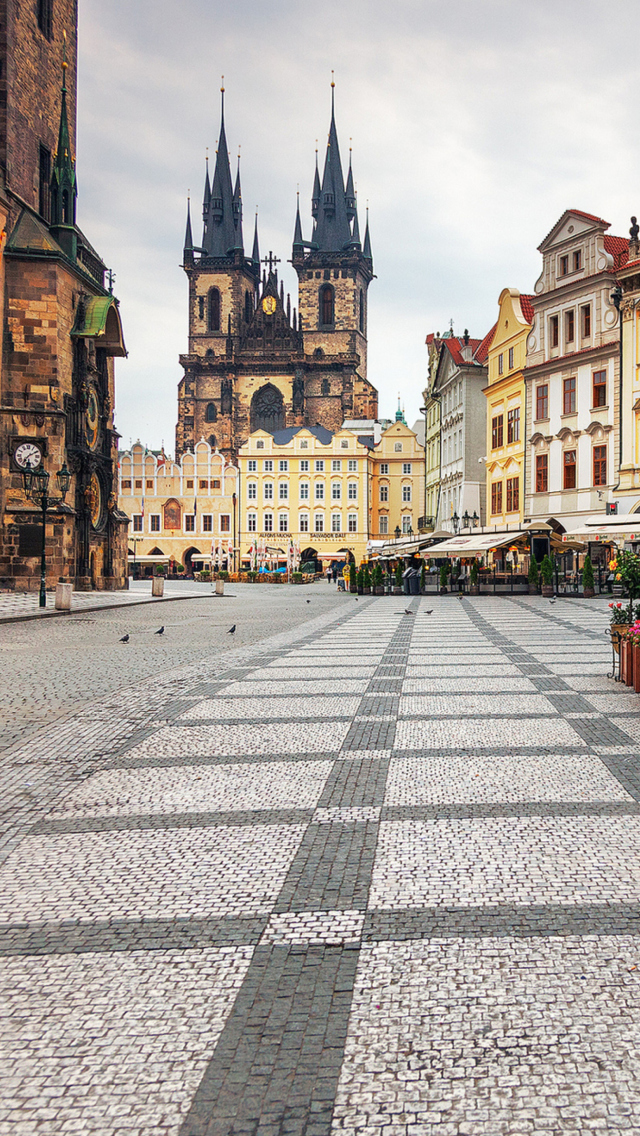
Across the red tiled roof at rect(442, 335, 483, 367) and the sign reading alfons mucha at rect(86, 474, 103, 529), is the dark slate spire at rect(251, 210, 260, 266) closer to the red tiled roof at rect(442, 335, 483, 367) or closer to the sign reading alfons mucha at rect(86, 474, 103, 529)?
the red tiled roof at rect(442, 335, 483, 367)

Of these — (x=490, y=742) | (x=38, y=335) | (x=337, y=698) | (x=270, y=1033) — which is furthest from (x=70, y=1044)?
(x=38, y=335)

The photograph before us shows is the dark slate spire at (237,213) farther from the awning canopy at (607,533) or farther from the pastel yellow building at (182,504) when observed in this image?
the awning canopy at (607,533)

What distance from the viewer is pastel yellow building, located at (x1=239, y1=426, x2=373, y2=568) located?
8719 centimetres

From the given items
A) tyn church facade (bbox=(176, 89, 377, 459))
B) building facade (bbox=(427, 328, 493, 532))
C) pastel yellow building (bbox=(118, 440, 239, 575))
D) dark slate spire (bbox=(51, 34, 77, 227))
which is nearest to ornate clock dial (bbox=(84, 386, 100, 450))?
dark slate spire (bbox=(51, 34, 77, 227))

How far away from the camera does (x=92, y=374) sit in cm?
3528

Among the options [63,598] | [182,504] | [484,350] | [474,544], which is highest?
[484,350]

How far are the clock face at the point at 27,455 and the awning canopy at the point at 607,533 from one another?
18.3 metres

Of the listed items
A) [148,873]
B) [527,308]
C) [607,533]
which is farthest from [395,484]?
[148,873]

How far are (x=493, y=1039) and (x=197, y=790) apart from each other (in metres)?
2.98

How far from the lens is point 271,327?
106 meters

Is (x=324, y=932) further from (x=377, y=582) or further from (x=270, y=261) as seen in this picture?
(x=270, y=261)

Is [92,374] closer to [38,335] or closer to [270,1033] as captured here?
[38,335]

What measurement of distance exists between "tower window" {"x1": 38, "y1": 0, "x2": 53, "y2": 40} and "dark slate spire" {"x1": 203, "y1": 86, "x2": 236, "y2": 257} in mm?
74809

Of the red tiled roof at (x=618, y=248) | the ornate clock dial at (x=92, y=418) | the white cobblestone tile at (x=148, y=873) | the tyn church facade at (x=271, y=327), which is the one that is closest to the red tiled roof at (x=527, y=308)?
the red tiled roof at (x=618, y=248)
